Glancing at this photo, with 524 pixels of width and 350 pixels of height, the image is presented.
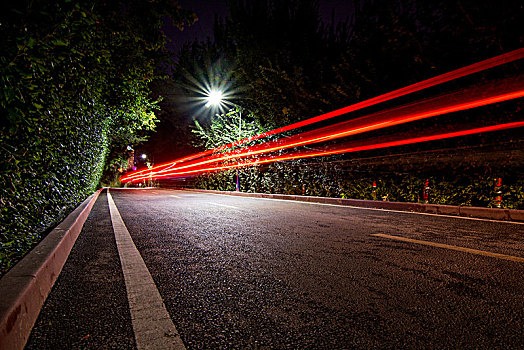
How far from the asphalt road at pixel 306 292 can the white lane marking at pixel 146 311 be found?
0.05 meters

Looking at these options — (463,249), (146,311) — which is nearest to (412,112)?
(463,249)

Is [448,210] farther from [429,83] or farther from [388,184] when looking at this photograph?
[429,83]

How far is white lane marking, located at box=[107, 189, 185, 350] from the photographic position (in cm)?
169

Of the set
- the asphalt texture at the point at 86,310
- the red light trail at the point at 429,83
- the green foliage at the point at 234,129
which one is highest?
the green foliage at the point at 234,129

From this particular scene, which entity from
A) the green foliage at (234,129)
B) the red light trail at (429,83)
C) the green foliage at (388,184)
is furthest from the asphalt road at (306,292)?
the green foliage at (234,129)

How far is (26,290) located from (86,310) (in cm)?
44

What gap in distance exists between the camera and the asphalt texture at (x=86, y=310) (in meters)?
1.71

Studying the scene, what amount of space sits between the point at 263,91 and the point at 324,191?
8246mm

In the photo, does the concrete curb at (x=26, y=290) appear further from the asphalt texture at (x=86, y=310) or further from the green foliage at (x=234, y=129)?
the green foliage at (x=234, y=129)

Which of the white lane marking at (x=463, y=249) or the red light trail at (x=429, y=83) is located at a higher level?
the red light trail at (x=429, y=83)

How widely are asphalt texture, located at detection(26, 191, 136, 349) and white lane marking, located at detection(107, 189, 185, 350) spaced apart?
0.05 m

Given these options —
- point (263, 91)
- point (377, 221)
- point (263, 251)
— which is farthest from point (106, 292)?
point (263, 91)

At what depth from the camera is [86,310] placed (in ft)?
6.90

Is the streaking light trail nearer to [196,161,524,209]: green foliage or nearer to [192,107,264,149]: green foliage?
[196,161,524,209]: green foliage
